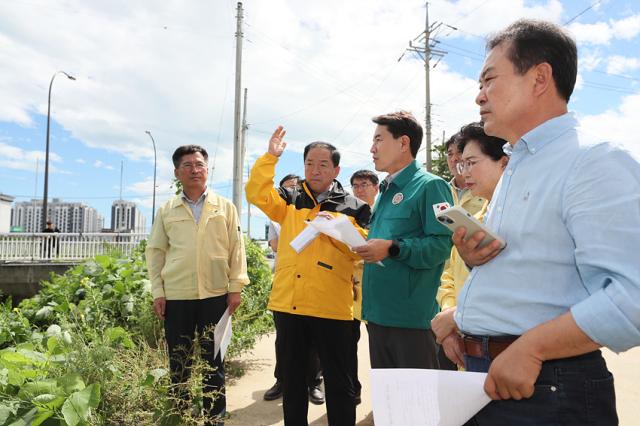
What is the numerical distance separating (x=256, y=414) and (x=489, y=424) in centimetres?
325

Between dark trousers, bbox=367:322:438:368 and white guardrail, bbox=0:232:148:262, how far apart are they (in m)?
15.9

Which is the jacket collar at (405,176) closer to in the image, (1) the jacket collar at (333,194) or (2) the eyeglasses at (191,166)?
(1) the jacket collar at (333,194)

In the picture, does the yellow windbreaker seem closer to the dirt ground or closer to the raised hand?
the raised hand

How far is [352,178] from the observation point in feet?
18.3

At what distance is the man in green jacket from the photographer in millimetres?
2633

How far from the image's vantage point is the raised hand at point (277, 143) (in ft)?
11.0

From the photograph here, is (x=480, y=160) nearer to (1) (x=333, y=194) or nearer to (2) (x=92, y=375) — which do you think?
(1) (x=333, y=194)

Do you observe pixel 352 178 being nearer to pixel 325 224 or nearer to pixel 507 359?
pixel 325 224

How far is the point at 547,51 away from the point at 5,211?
53033mm

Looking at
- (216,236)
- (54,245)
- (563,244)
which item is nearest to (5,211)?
(54,245)

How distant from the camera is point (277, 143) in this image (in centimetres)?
339

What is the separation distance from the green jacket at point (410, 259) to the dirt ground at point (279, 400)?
5.17 feet

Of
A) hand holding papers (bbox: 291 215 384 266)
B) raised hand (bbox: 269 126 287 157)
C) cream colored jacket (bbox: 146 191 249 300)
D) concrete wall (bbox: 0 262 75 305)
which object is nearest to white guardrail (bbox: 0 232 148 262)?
concrete wall (bbox: 0 262 75 305)

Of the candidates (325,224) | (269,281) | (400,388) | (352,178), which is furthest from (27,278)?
(400,388)
